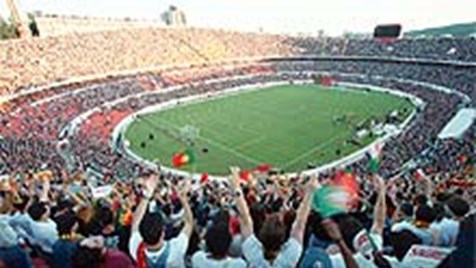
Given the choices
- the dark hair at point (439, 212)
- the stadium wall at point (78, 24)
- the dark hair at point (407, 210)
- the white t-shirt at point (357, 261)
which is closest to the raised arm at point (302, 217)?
the white t-shirt at point (357, 261)

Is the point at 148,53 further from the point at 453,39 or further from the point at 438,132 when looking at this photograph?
the point at 438,132

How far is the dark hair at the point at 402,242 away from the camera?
526cm

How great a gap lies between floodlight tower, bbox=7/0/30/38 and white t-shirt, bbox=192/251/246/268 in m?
78.7

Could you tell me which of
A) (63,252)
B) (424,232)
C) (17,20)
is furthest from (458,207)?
(17,20)

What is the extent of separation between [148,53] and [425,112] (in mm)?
39003

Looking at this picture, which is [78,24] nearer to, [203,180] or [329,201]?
[203,180]

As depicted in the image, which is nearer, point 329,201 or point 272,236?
point 272,236

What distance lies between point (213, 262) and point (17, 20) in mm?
81606

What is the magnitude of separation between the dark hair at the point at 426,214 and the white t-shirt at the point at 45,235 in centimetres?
415

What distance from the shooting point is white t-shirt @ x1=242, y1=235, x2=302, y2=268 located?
4.73m

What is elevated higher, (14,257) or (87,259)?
(87,259)

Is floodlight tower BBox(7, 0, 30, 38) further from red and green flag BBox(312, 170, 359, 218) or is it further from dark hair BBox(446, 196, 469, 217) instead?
red and green flag BBox(312, 170, 359, 218)

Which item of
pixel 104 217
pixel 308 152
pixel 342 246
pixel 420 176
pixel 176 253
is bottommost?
pixel 308 152

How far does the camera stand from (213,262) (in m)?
5.04
